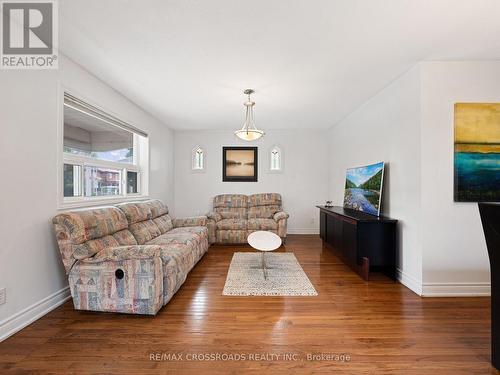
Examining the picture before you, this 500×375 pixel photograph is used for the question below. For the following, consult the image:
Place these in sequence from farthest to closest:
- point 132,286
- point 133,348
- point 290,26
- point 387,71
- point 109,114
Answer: point 109,114, point 387,71, point 132,286, point 290,26, point 133,348

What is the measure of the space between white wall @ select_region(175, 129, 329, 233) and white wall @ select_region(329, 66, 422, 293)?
1904mm

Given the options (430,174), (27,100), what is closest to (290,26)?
(430,174)

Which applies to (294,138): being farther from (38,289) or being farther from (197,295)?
(38,289)

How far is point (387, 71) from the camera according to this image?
2793mm

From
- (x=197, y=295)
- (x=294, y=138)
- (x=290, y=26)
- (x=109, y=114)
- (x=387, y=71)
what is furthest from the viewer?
(x=294, y=138)

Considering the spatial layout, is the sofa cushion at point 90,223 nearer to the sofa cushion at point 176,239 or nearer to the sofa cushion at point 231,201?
the sofa cushion at point 176,239

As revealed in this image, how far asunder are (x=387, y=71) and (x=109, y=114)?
3696 mm

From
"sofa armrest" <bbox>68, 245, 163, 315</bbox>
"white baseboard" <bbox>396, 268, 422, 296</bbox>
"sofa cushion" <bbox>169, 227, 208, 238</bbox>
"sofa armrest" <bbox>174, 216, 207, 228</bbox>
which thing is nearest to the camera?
"sofa armrest" <bbox>68, 245, 163, 315</bbox>

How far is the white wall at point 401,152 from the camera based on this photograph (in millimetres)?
2652

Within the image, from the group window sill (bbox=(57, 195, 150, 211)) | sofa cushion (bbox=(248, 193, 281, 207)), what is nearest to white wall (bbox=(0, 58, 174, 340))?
window sill (bbox=(57, 195, 150, 211))

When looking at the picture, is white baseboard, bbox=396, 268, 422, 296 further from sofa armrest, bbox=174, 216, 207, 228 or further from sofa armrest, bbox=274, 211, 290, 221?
sofa armrest, bbox=174, 216, 207, 228

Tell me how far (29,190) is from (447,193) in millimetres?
4251

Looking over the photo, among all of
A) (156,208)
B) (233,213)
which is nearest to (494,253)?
(156,208)

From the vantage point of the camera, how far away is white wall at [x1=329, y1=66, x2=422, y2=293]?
2.65m
